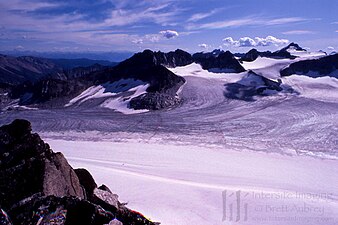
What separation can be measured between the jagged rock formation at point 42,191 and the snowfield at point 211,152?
12.7 ft

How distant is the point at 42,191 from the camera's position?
25.9 ft

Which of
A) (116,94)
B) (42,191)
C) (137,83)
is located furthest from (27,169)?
(137,83)

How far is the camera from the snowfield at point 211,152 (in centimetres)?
1295

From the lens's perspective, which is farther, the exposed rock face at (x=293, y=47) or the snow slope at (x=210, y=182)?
the exposed rock face at (x=293, y=47)

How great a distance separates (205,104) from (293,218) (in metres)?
27.1

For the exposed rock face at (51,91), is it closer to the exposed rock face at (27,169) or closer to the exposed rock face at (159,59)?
the exposed rock face at (159,59)

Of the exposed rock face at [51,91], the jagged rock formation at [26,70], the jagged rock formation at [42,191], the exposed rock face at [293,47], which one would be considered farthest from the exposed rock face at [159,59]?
the jagged rock formation at [26,70]

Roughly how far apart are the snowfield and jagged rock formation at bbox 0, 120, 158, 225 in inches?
152

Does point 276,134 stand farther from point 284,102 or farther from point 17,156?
point 17,156

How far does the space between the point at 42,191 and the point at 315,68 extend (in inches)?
2828

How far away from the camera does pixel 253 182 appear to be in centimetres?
1627

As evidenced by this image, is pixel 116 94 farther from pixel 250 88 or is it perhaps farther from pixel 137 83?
pixel 250 88

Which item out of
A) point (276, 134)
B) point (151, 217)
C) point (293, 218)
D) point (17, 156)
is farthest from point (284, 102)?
point (17, 156)

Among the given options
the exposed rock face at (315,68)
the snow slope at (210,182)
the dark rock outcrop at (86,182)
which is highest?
the exposed rock face at (315,68)
